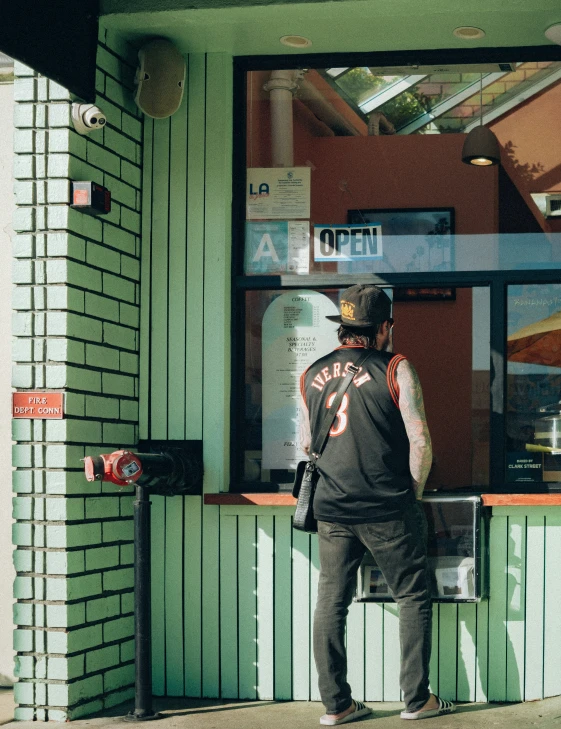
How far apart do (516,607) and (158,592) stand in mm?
1843

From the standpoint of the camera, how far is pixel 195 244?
553 cm

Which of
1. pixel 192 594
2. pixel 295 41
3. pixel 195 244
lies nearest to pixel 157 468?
pixel 192 594

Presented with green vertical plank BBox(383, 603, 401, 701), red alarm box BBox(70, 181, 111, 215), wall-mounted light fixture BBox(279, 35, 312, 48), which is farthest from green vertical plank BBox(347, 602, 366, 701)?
wall-mounted light fixture BBox(279, 35, 312, 48)

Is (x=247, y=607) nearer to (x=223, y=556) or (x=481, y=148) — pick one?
(x=223, y=556)

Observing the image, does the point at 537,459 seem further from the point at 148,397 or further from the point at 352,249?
the point at 148,397

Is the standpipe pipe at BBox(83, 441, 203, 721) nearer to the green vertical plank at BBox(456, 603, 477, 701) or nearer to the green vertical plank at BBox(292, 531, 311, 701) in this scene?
the green vertical plank at BBox(292, 531, 311, 701)

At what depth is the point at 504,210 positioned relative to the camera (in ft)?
18.3

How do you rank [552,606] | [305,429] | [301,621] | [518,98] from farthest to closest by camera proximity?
1. [518,98]
2. [301,621]
3. [552,606]
4. [305,429]

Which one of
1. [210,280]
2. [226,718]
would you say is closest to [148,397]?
[210,280]

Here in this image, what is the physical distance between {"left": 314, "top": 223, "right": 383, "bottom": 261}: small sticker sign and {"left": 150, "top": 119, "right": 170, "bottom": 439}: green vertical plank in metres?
0.83

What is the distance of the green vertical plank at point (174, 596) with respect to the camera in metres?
5.38

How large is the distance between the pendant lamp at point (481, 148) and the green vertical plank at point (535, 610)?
193 centimetres

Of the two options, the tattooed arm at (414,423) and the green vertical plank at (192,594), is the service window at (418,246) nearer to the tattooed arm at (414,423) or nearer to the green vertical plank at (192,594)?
the green vertical plank at (192,594)

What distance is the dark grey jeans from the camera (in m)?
4.71
